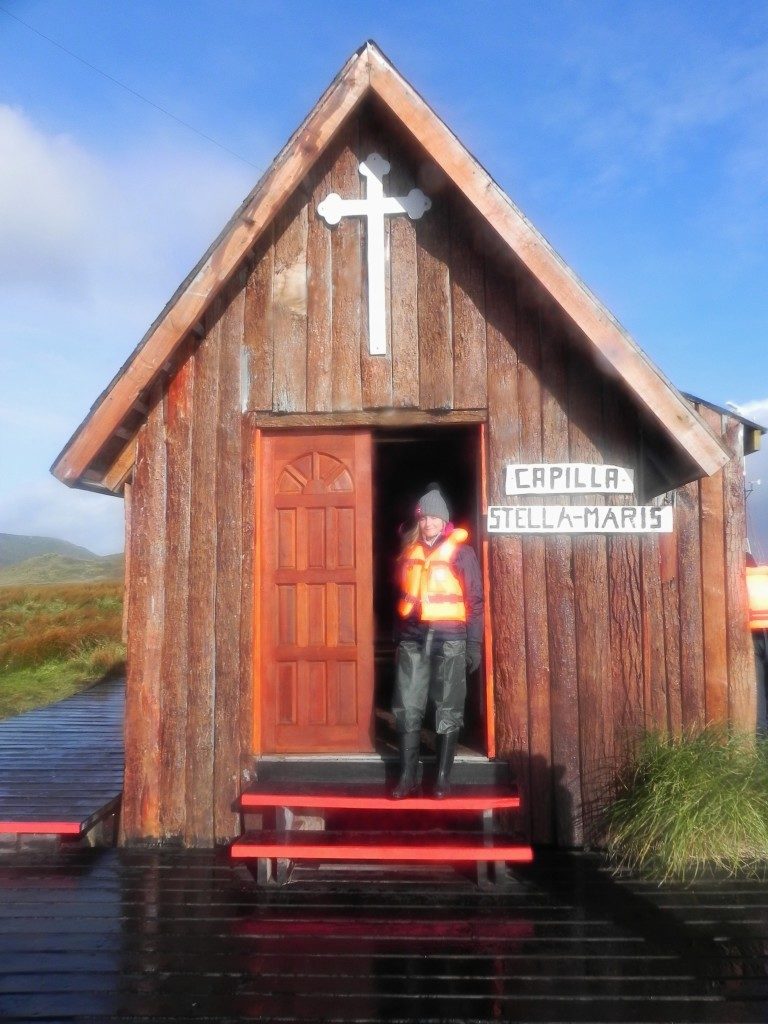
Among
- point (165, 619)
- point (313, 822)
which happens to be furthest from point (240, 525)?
point (313, 822)

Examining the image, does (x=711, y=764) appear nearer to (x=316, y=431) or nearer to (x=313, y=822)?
(x=313, y=822)

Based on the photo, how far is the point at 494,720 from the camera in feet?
18.5

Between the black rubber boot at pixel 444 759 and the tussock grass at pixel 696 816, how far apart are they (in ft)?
3.57

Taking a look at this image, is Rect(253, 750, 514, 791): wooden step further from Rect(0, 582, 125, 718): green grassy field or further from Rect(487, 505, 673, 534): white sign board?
Rect(0, 582, 125, 718): green grassy field

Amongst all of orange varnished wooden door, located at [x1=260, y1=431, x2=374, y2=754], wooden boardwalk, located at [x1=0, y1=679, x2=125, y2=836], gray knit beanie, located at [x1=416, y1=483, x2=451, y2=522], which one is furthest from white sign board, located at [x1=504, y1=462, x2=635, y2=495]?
wooden boardwalk, located at [x1=0, y1=679, x2=125, y2=836]

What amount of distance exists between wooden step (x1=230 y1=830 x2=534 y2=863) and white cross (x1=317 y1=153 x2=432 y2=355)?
315cm

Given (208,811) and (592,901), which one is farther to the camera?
(208,811)

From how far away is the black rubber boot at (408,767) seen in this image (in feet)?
16.9

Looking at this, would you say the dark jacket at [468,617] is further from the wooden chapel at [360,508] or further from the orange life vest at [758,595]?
the orange life vest at [758,595]

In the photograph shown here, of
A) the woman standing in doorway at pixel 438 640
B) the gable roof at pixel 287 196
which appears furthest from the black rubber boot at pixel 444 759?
the gable roof at pixel 287 196

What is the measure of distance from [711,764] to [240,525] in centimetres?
336

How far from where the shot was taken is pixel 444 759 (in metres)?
5.26

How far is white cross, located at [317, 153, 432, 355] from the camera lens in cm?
578

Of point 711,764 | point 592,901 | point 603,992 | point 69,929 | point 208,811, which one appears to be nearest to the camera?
point 603,992
